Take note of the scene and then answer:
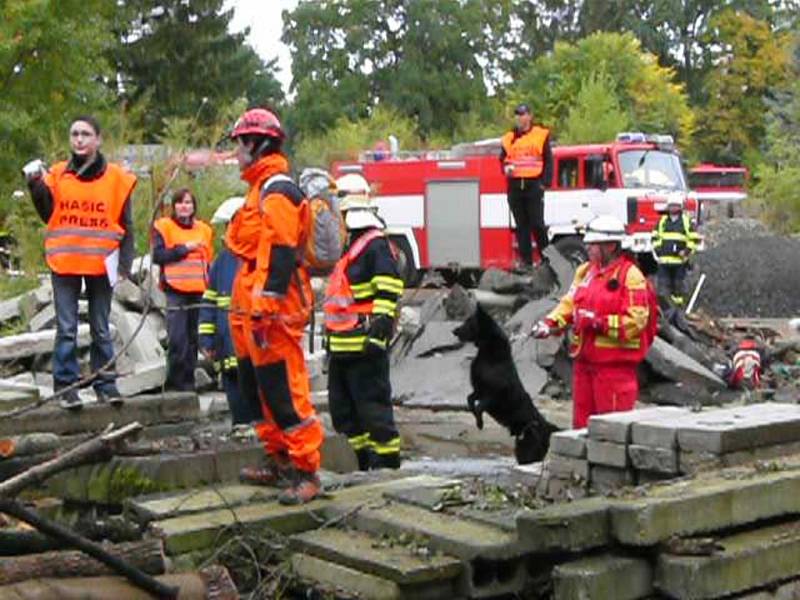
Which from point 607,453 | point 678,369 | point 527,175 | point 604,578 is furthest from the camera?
point 527,175

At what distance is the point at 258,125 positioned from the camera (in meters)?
6.38

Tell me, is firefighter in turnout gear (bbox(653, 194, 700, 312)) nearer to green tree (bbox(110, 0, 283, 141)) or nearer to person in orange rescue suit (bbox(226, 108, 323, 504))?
person in orange rescue suit (bbox(226, 108, 323, 504))

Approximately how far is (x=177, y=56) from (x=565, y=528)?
3881cm

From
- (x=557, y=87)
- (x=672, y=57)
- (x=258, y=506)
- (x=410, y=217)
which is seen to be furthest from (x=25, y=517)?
(x=672, y=57)

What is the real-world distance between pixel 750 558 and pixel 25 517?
2.63 m

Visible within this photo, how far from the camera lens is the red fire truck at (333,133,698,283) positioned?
21.2 m

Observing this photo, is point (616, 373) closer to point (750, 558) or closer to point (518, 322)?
point (750, 558)

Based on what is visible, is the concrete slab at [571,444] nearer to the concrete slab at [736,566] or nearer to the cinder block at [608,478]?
the cinder block at [608,478]

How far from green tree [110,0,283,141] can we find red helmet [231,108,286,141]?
34.5m

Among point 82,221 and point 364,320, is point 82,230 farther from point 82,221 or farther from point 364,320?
point 364,320

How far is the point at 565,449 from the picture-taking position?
6.73 metres

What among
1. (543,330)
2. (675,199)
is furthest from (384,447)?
(675,199)

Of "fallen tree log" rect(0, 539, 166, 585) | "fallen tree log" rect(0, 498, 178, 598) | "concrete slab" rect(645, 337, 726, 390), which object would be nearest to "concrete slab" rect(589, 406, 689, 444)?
"fallen tree log" rect(0, 539, 166, 585)

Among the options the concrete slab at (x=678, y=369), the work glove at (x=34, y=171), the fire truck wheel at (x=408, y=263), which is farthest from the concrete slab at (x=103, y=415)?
the fire truck wheel at (x=408, y=263)
